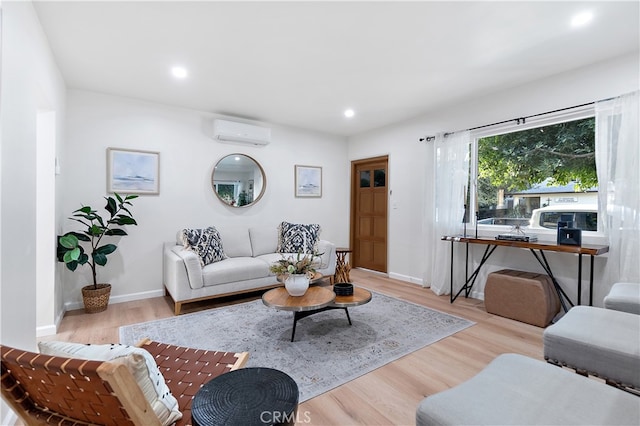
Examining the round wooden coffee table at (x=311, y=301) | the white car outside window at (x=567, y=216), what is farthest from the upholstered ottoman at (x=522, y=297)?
the round wooden coffee table at (x=311, y=301)

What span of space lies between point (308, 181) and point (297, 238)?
1.23 metres

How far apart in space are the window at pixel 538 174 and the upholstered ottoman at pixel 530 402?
8.56ft

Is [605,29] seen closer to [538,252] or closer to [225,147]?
[538,252]

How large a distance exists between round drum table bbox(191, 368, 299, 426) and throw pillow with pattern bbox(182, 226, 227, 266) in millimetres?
2515

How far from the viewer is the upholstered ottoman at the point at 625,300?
1.89 metres

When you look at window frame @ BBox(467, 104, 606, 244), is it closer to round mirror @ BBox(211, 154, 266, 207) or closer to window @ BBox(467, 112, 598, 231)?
window @ BBox(467, 112, 598, 231)

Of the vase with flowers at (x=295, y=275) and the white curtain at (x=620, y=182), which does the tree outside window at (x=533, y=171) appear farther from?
the vase with flowers at (x=295, y=275)

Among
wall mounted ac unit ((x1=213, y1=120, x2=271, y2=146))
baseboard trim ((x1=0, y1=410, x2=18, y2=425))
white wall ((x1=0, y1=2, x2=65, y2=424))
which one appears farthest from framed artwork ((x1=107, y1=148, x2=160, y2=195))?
baseboard trim ((x1=0, y1=410, x2=18, y2=425))

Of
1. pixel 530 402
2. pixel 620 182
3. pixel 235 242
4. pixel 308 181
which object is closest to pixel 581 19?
pixel 620 182

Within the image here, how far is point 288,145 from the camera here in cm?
498

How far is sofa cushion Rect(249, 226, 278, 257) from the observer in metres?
4.33

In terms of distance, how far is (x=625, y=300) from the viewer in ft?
6.31

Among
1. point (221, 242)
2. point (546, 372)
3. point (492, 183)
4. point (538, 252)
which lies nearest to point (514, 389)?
point (546, 372)

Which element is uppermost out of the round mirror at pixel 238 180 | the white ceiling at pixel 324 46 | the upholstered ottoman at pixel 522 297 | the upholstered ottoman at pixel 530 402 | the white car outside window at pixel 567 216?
the white ceiling at pixel 324 46
